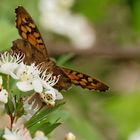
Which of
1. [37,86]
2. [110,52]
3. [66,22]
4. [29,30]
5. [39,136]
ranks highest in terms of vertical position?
[66,22]

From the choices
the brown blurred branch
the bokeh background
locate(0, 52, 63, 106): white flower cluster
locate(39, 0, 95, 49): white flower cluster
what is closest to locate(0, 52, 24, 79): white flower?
locate(0, 52, 63, 106): white flower cluster

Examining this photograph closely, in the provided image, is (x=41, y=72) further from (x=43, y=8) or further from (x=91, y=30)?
A: (x=91, y=30)

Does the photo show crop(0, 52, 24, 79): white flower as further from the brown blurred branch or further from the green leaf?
the brown blurred branch

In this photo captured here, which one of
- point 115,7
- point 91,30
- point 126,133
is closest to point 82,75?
point 126,133

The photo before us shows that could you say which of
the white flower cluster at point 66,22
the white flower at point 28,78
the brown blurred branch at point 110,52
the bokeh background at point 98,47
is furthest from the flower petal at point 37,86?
the white flower cluster at point 66,22

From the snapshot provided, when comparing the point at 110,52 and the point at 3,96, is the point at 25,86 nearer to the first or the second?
the point at 3,96

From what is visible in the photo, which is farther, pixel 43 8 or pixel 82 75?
pixel 43 8

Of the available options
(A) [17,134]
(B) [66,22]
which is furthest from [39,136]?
(B) [66,22]
